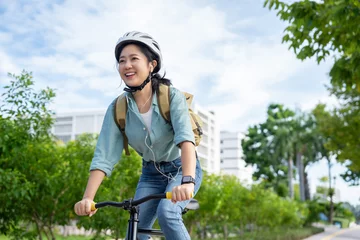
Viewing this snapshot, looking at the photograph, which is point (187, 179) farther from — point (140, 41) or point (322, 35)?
point (322, 35)

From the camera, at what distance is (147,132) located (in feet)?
9.27

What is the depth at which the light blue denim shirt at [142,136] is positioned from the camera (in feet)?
9.13

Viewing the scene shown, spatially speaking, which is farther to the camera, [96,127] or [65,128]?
[65,128]

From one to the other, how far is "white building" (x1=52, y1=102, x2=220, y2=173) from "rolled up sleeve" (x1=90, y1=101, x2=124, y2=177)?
86.7m

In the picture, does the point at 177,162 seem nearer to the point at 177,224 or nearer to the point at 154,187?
the point at 154,187

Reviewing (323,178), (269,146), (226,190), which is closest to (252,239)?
(226,190)

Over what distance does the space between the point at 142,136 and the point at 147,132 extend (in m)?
0.04

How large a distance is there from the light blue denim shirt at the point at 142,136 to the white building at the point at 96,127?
3412 inches

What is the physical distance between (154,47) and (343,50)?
6141 mm

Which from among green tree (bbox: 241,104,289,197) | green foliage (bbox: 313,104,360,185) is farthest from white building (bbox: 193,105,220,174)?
green foliage (bbox: 313,104,360,185)

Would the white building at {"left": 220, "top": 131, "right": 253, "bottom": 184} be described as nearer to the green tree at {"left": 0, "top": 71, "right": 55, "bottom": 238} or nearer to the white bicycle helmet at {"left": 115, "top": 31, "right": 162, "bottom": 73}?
the green tree at {"left": 0, "top": 71, "right": 55, "bottom": 238}

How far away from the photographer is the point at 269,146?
177 ft

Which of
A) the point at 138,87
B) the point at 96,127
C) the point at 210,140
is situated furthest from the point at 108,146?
the point at 210,140

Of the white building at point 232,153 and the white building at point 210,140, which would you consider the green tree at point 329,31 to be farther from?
the white building at point 232,153
